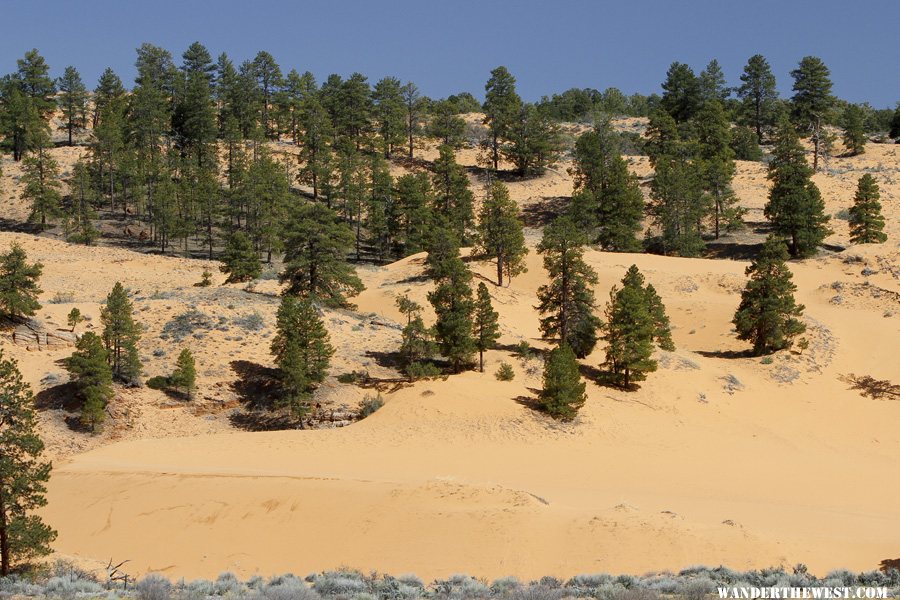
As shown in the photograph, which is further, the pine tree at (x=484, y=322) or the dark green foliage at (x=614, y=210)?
the dark green foliage at (x=614, y=210)

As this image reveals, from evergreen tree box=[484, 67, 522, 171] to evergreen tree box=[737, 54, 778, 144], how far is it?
3174 cm

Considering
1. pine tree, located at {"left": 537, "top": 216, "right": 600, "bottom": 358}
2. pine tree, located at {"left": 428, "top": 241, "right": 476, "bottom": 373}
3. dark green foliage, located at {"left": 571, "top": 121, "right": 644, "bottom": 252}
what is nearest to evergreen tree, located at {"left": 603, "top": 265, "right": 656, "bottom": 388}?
pine tree, located at {"left": 537, "top": 216, "right": 600, "bottom": 358}

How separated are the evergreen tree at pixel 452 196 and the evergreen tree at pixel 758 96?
162 ft

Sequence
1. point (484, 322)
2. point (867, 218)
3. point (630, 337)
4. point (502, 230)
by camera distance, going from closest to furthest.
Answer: point (630, 337)
point (484, 322)
point (502, 230)
point (867, 218)

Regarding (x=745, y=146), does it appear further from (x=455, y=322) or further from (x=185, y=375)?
(x=185, y=375)

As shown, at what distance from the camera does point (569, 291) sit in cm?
4488

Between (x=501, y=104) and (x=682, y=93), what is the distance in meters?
23.9

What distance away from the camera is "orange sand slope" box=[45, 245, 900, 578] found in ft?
A: 78.0

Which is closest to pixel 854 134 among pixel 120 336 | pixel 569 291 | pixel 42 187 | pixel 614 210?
pixel 614 210

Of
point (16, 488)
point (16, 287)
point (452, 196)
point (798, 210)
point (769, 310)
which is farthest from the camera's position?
point (452, 196)

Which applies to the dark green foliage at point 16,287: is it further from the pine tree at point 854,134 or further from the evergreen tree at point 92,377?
the pine tree at point 854,134

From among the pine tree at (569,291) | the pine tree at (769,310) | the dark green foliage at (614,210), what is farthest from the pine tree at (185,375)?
the dark green foliage at (614,210)

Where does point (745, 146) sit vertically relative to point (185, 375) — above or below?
above

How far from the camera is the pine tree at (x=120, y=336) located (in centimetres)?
3966
